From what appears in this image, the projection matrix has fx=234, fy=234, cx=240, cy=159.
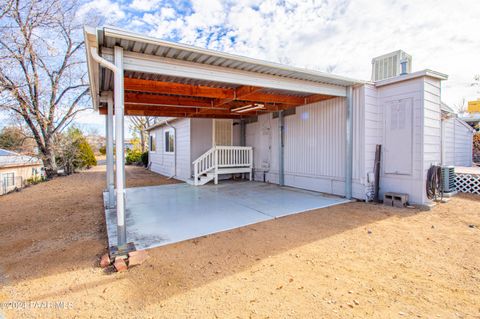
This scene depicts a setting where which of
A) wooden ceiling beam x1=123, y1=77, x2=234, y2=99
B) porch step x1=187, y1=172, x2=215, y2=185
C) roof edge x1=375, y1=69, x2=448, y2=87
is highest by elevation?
roof edge x1=375, y1=69, x2=448, y2=87

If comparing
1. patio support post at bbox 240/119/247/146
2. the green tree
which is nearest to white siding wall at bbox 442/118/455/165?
patio support post at bbox 240/119/247/146

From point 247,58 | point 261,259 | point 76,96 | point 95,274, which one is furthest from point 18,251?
point 76,96

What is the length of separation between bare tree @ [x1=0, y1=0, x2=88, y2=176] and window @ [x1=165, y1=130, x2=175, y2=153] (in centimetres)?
627

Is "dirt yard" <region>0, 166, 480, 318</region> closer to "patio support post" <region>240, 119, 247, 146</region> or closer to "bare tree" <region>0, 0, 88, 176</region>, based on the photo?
"patio support post" <region>240, 119, 247, 146</region>

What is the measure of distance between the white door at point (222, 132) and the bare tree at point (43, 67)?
28.8 ft

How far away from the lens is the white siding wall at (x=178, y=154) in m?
9.97

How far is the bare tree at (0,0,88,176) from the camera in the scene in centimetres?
1043

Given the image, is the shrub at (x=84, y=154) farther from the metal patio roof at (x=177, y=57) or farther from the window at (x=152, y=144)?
the metal patio roof at (x=177, y=57)

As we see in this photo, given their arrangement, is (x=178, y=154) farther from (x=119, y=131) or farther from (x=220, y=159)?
(x=119, y=131)

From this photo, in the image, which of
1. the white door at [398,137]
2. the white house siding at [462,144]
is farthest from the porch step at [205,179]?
the white house siding at [462,144]

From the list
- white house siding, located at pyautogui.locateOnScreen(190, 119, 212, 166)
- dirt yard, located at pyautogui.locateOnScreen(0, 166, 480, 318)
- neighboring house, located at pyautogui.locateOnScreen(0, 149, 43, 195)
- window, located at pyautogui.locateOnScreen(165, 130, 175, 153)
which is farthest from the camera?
neighboring house, located at pyautogui.locateOnScreen(0, 149, 43, 195)

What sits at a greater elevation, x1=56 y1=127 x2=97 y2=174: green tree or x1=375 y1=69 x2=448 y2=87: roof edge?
x1=375 y1=69 x2=448 y2=87: roof edge

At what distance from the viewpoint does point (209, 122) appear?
10.1 metres

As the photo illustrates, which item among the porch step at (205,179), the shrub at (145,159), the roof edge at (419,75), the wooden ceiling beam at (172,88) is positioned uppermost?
the roof edge at (419,75)
